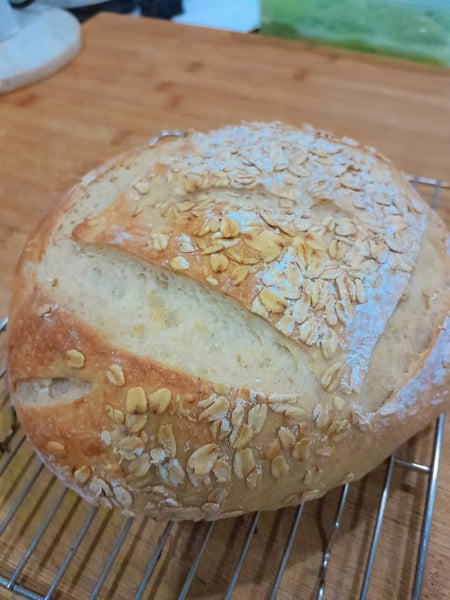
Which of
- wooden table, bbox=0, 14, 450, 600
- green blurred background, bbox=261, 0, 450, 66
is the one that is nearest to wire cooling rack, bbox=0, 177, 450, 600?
wooden table, bbox=0, 14, 450, 600

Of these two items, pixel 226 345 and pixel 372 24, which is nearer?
pixel 226 345

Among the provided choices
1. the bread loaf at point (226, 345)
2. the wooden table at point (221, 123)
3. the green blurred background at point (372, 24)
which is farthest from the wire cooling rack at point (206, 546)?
the green blurred background at point (372, 24)

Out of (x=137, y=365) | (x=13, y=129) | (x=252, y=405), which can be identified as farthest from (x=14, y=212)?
(x=252, y=405)

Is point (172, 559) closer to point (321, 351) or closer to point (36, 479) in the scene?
point (36, 479)

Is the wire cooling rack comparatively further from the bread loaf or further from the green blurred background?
the green blurred background

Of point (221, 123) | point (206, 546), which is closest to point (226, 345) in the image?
point (206, 546)

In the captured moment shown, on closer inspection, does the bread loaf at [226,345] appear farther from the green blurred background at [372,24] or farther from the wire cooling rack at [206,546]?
the green blurred background at [372,24]

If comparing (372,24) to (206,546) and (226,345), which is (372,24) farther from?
(206,546)
